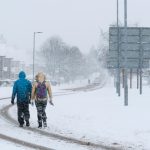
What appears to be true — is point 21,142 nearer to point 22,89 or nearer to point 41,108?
point 41,108

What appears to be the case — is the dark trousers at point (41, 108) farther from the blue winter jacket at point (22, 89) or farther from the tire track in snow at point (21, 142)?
the tire track in snow at point (21, 142)

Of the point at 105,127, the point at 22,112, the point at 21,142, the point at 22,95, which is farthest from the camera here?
the point at 22,112

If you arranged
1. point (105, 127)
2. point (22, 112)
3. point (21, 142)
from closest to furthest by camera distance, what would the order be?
1. point (21, 142)
2. point (105, 127)
3. point (22, 112)

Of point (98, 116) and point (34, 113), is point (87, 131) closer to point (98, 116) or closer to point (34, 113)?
point (98, 116)

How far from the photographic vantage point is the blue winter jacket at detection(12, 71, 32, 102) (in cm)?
1598

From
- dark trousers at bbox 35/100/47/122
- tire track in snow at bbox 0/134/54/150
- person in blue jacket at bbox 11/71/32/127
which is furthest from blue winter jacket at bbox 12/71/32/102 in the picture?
tire track in snow at bbox 0/134/54/150

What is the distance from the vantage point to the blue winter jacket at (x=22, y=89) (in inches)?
629

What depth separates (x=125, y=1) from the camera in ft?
78.6

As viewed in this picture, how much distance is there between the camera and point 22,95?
16.0 meters

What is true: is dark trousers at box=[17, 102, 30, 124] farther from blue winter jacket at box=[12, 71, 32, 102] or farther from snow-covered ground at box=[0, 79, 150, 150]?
snow-covered ground at box=[0, 79, 150, 150]

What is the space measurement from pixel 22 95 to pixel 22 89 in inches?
7.4

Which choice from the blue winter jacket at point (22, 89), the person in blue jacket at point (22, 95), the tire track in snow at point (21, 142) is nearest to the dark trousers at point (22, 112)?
the person in blue jacket at point (22, 95)

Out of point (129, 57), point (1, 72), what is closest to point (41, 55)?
point (1, 72)

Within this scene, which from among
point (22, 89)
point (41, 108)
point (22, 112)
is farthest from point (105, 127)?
point (22, 89)
